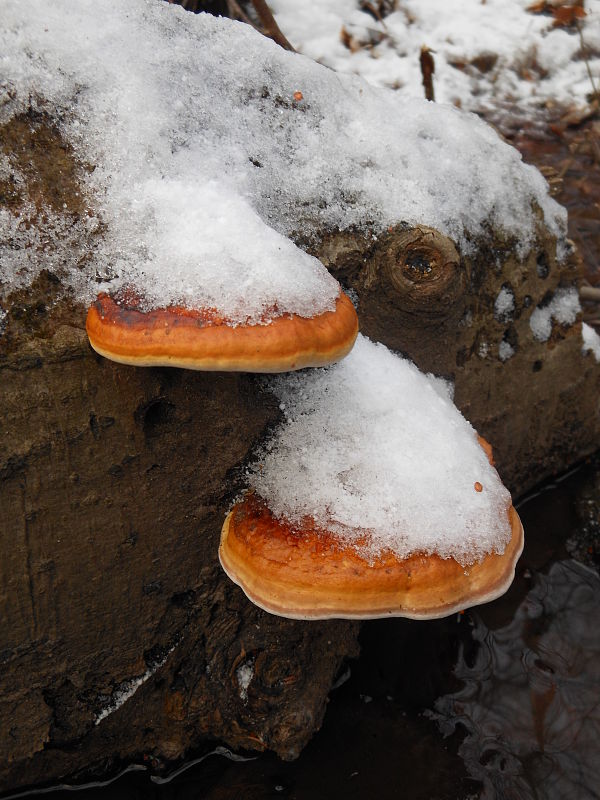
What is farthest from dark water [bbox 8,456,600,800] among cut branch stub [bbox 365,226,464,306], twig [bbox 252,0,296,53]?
twig [bbox 252,0,296,53]

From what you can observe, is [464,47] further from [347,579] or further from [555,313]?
[347,579]

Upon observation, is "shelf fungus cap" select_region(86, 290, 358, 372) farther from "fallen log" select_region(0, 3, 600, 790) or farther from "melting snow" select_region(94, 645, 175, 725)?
"melting snow" select_region(94, 645, 175, 725)

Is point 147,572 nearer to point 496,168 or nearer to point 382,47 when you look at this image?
point 496,168

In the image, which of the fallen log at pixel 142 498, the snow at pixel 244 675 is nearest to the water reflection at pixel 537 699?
the fallen log at pixel 142 498

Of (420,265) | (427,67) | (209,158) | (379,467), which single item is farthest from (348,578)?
(427,67)

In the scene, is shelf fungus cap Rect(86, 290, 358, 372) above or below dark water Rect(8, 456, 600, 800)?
above
